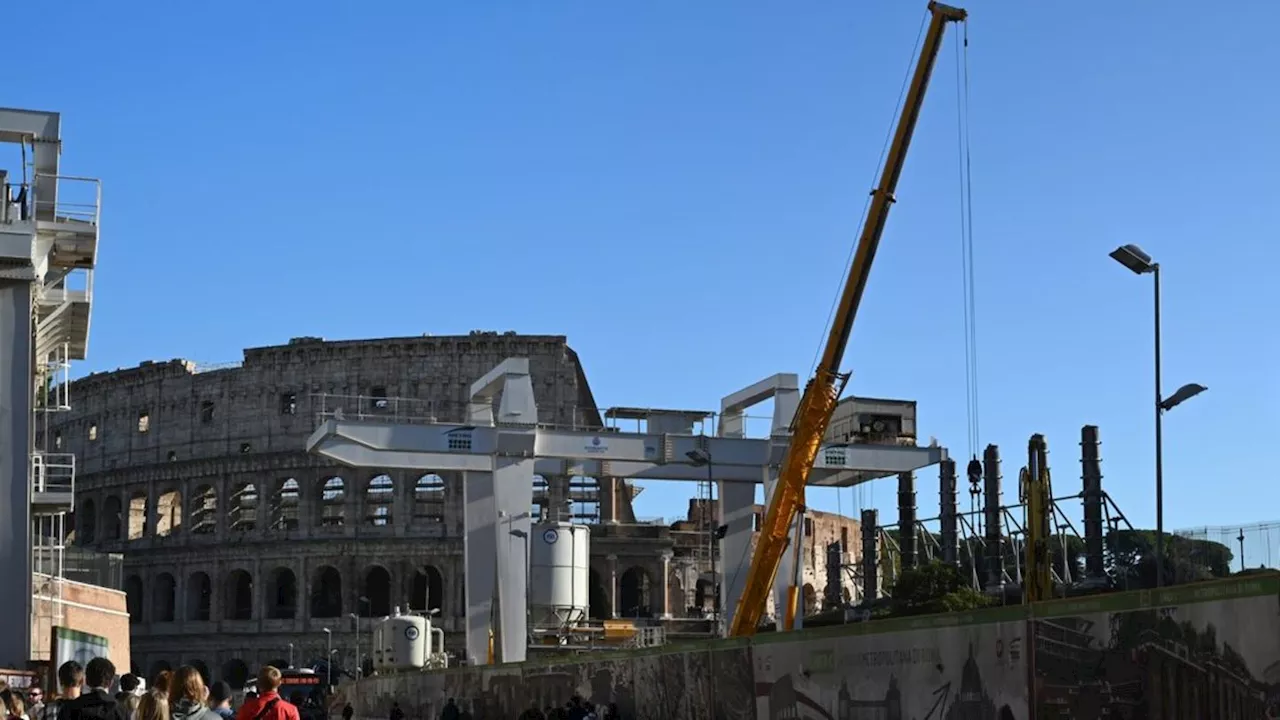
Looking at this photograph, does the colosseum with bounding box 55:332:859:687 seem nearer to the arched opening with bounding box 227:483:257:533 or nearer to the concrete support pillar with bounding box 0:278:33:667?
the arched opening with bounding box 227:483:257:533

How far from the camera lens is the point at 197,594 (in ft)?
363

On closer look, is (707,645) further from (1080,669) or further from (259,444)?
(259,444)

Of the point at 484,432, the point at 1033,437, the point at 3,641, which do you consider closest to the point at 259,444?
the point at 484,432

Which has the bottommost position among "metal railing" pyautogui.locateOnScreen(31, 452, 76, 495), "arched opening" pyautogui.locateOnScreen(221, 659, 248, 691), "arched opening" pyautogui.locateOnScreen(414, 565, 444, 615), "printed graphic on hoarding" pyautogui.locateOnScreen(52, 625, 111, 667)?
"arched opening" pyautogui.locateOnScreen(221, 659, 248, 691)

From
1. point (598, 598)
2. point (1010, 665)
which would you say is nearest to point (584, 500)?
point (598, 598)

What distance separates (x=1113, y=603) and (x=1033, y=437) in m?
32.1

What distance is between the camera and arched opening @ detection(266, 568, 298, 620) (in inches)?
4262

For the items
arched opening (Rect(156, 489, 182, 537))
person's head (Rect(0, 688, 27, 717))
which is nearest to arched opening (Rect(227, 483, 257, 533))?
arched opening (Rect(156, 489, 182, 537))

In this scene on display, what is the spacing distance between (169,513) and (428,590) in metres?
20.5

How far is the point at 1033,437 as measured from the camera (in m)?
49.1

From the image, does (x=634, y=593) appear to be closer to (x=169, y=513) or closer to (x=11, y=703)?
Answer: (x=169, y=513)

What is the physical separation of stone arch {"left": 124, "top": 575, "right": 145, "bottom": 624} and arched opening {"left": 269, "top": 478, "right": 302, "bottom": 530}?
10.1 m

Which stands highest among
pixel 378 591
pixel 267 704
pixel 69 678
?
pixel 378 591

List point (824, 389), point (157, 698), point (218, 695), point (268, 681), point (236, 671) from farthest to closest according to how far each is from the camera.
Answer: point (236, 671) → point (824, 389) → point (218, 695) → point (268, 681) → point (157, 698)
